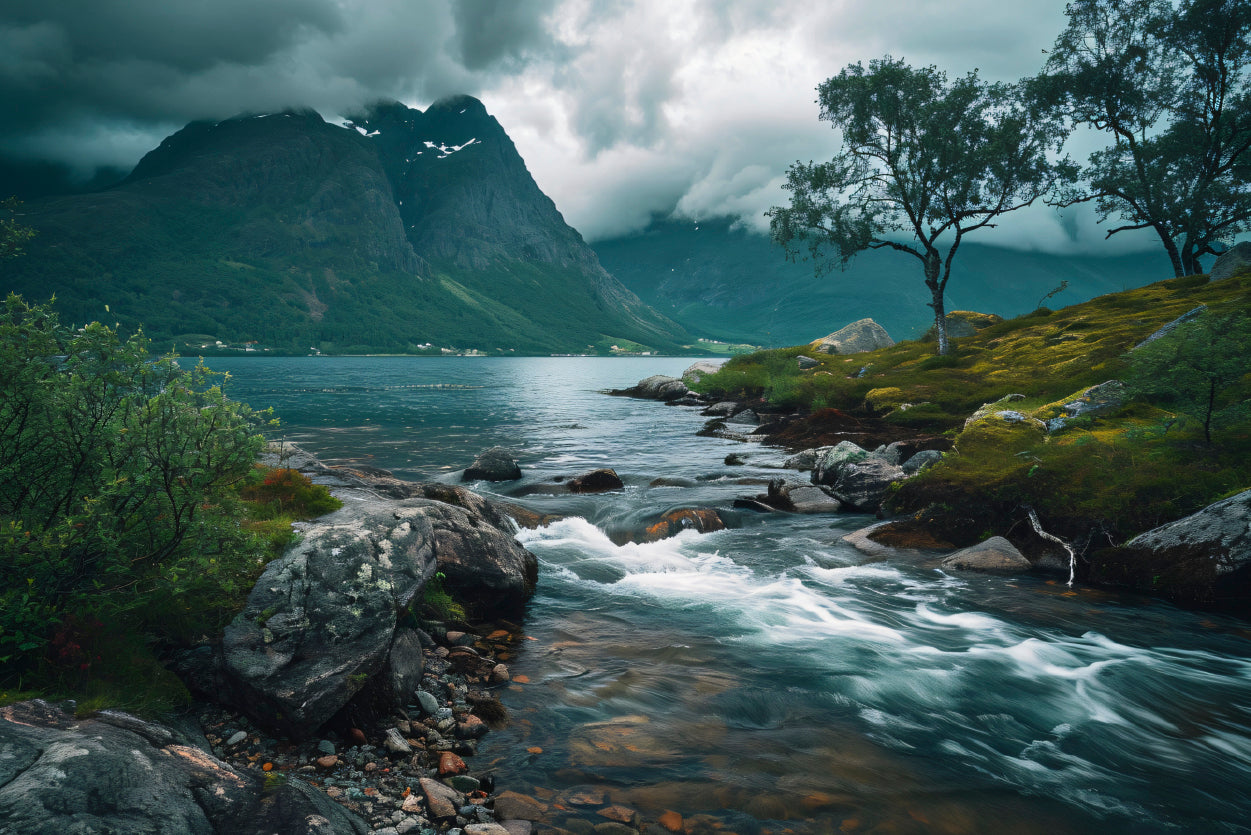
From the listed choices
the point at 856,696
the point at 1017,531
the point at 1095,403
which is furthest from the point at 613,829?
the point at 1095,403

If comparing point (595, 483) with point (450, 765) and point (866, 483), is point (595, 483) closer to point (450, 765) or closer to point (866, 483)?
point (866, 483)

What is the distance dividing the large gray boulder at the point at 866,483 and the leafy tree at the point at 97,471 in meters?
17.2

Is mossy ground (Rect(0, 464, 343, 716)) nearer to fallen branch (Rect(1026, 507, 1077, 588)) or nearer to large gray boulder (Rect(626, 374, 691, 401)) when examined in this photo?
fallen branch (Rect(1026, 507, 1077, 588))

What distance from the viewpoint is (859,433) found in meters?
28.7

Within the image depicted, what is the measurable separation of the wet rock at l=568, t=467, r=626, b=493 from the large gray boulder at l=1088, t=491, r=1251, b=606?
15.0m

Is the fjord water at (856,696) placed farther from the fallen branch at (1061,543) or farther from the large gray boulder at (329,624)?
the large gray boulder at (329,624)

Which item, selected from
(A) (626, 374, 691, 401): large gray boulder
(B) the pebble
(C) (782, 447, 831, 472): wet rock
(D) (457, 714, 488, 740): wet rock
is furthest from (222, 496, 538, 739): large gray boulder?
(A) (626, 374, 691, 401): large gray boulder

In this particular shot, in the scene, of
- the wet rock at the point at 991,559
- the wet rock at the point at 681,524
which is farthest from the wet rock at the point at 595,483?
the wet rock at the point at 991,559

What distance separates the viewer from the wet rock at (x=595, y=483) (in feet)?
72.9

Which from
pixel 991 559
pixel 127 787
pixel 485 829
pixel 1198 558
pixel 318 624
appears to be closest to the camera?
pixel 127 787

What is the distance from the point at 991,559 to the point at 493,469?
1787 centimetres

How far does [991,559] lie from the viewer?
13.5 meters

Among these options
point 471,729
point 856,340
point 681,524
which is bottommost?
point 471,729

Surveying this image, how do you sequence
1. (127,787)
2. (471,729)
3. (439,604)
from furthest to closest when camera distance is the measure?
(439,604) → (471,729) → (127,787)
